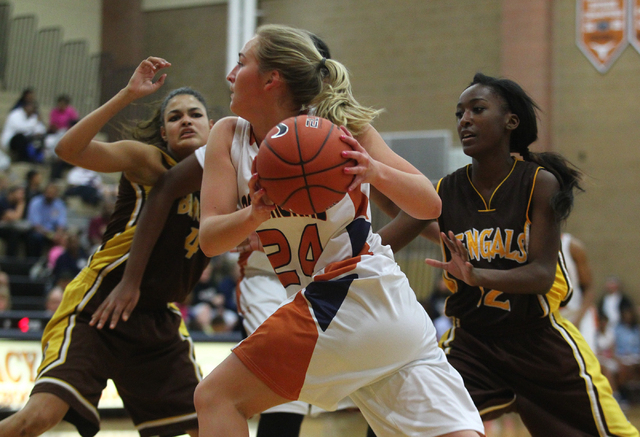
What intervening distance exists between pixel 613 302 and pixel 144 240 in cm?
1054

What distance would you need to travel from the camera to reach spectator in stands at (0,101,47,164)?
12.5 m

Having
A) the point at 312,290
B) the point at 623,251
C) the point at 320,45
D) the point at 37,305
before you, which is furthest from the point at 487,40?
the point at 312,290

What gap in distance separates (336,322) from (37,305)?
26.7ft

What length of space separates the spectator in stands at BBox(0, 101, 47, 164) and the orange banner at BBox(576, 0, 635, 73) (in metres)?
9.65

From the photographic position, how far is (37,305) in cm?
951

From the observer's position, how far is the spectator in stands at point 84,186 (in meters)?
12.2

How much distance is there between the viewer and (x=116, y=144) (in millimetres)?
3234

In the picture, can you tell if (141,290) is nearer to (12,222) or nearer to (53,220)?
(12,222)

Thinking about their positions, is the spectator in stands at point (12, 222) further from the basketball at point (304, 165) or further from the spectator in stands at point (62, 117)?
the basketball at point (304, 165)

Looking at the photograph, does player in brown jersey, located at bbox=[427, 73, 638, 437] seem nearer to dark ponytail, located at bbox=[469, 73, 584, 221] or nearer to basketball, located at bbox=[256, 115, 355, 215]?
dark ponytail, located at bbox=[469, 73, 584, 221]

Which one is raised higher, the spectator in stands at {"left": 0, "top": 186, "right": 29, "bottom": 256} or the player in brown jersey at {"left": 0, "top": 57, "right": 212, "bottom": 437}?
the player in brown jersey at {"left": 0, "top": 57, "right": 212, "bottom": 437}

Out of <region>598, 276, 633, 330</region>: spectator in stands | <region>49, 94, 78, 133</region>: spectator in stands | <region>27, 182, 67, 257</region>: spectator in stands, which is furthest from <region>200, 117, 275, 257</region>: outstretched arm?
<region>49, 94, 78, 133</region>: spectator in stands

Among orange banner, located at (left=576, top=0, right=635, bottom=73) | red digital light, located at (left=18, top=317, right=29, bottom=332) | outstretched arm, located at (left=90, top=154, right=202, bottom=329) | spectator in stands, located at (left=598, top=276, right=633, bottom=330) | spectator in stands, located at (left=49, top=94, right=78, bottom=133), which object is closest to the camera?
outstretched arm, located at (left=90, top=154, right=202, bottom=329)

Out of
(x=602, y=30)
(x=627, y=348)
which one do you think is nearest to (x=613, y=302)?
(x=627, y=348)
